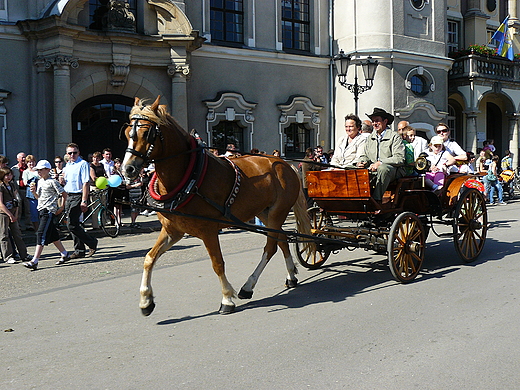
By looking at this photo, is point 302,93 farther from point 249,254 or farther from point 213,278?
point 213,278

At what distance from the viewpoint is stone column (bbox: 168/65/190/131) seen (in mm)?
17513

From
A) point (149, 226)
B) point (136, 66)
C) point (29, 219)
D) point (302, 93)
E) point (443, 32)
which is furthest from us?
point (443, 32)

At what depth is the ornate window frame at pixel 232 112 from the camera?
19.2 m

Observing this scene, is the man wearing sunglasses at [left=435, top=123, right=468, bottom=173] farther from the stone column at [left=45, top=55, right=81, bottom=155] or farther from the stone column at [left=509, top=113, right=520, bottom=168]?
the stone column at [left=509, top=113, right=520, bottom=168]

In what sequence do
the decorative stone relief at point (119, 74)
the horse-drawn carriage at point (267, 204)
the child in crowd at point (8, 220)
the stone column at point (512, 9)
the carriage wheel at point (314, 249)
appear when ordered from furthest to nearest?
the stone column at point (512, 9) < the decorative stone relief at point (119, 74) < the child in crowd at point (8, 220) < the carriage wheel at point (314, 249) < the horse-drawn carriage at point (267, 204)

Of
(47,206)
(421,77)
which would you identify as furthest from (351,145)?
(421,77)

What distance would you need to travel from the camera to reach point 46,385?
4.09 metres

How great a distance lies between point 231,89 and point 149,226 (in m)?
7.57

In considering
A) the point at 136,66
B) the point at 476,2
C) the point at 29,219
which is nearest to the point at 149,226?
the point at 29,219

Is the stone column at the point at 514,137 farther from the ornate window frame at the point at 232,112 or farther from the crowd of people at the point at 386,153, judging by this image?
the crowd of people at the point at 386,153

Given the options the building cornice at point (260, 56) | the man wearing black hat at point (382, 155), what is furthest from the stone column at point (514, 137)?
the man wearing black hat at point (382, 155)

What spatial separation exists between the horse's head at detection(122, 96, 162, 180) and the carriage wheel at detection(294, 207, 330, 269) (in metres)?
3.07

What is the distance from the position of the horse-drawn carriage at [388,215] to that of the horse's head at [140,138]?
2643mm

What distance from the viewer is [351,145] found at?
8.19m
